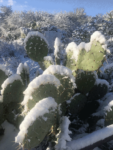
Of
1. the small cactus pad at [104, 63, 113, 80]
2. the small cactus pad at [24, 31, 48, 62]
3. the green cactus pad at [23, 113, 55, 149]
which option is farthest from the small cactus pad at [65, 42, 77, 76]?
the small cactus pad at [104, 63, 113, 80]

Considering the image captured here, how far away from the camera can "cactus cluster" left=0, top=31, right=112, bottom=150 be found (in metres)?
0.63

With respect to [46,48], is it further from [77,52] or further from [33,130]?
[33,130]

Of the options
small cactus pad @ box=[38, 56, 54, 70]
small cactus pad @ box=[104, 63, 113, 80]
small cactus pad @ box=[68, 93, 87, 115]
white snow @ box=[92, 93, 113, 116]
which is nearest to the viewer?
white snow @ box=[92, 93, 113, 116]

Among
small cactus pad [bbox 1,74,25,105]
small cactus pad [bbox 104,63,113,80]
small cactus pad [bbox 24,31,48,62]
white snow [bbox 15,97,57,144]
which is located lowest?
white snow [bbox 15,97,57,144]

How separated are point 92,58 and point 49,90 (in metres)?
0.71

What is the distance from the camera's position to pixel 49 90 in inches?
30.5

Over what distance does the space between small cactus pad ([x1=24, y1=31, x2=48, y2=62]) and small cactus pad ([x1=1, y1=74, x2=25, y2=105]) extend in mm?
602

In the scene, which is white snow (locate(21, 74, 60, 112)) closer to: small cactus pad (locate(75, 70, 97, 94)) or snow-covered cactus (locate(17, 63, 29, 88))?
small cactus pad (locate(75, 70, 97, 94))

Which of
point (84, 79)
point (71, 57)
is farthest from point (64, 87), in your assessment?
point (71, 57)

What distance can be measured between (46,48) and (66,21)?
16.1 m

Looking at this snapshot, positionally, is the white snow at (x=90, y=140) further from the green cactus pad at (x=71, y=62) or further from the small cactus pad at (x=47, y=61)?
the small cactus pad at (x=47, y=61)

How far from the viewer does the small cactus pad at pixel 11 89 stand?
1079mm

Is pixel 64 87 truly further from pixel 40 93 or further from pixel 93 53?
pixel 93 53

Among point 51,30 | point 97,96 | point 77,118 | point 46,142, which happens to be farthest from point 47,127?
point 51,30
